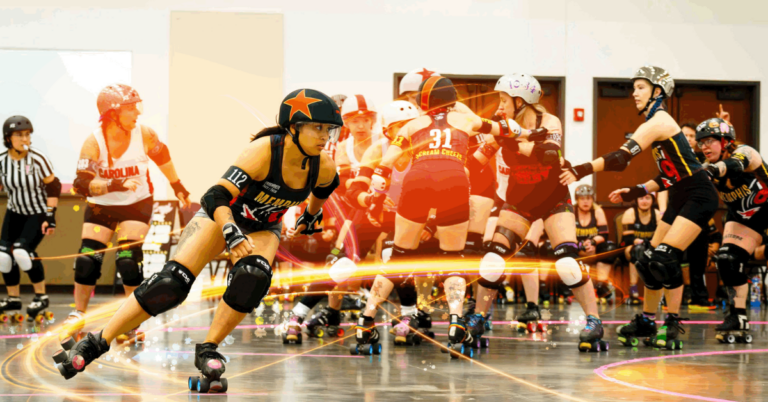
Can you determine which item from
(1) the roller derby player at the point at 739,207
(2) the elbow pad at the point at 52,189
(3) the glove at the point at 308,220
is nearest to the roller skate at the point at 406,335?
(3) the glove at the point at 308,220

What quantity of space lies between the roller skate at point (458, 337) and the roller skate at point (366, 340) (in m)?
0.40

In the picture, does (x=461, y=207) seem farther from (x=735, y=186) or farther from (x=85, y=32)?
(x=85, y=32)

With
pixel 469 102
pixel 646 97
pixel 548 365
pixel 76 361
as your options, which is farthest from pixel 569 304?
pixel 76 361

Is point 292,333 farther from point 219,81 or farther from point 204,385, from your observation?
point 219,81

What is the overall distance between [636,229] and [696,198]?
12.8 feet

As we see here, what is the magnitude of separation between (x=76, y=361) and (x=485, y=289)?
288 cm

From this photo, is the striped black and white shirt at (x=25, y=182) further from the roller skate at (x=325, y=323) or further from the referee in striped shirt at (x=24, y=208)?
the roller skate at (x=325, y=323)

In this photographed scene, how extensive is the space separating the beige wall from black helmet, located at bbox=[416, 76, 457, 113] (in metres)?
5.51

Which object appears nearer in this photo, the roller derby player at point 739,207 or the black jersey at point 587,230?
the roller derby player at point 739,207

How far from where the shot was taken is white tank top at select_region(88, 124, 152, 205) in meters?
4.93

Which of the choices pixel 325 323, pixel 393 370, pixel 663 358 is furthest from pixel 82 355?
pixel 663 358

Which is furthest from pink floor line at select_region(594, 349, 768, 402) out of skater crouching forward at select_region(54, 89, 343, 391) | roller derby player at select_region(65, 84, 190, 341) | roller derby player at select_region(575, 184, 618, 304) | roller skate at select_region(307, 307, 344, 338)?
roller derby player at select_region(575, 184, 618, 304)

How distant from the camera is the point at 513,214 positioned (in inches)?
210

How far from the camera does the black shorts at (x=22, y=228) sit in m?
6.66
